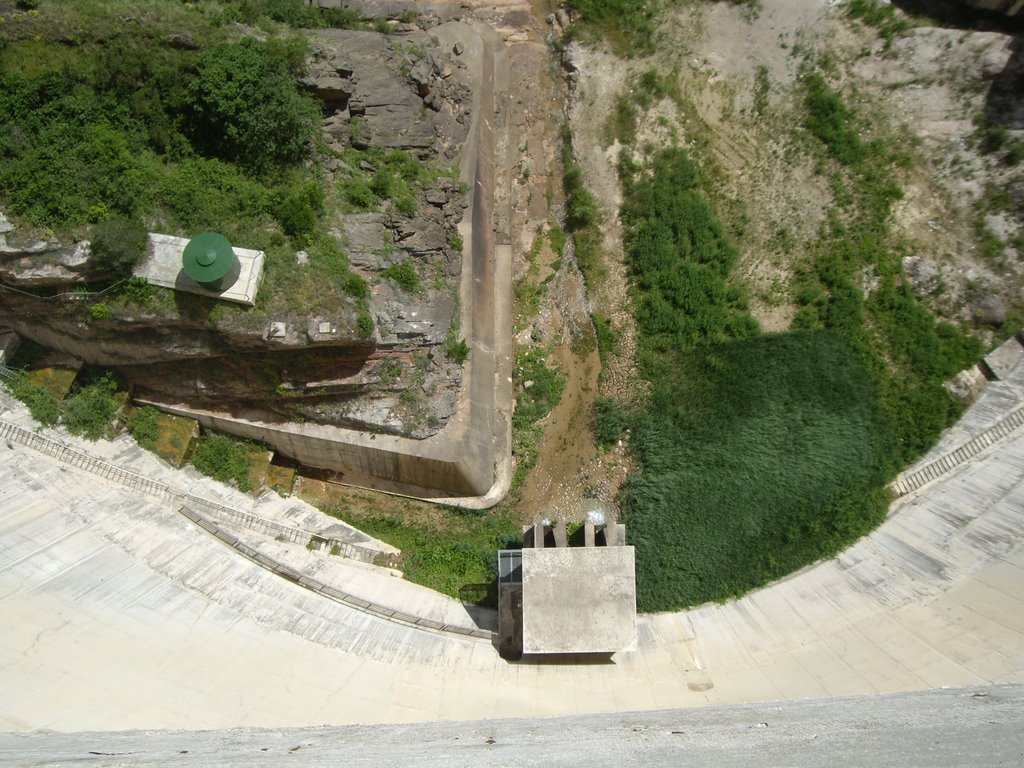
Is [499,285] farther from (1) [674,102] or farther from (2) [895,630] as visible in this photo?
(2) [895,630]

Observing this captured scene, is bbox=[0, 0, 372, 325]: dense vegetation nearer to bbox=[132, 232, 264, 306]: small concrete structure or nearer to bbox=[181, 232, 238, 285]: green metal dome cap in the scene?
bbox=[132, 232, 264, 306]: small concrete structure

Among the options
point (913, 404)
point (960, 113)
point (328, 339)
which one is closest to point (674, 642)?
point (913, 404)

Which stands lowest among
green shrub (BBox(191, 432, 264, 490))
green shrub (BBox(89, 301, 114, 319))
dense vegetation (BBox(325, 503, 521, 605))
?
dense vegetation (BBox(325, 503, 521, 605))

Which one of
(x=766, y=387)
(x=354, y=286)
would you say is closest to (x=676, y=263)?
(x=766, y=387)

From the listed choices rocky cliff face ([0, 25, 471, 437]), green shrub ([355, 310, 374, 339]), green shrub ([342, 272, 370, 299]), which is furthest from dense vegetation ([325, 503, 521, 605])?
green shrub ([342, 272, 370, 299])

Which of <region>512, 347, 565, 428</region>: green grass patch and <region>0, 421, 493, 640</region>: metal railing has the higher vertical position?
<region>512, 347, 565, 428</region>: green grass patch
